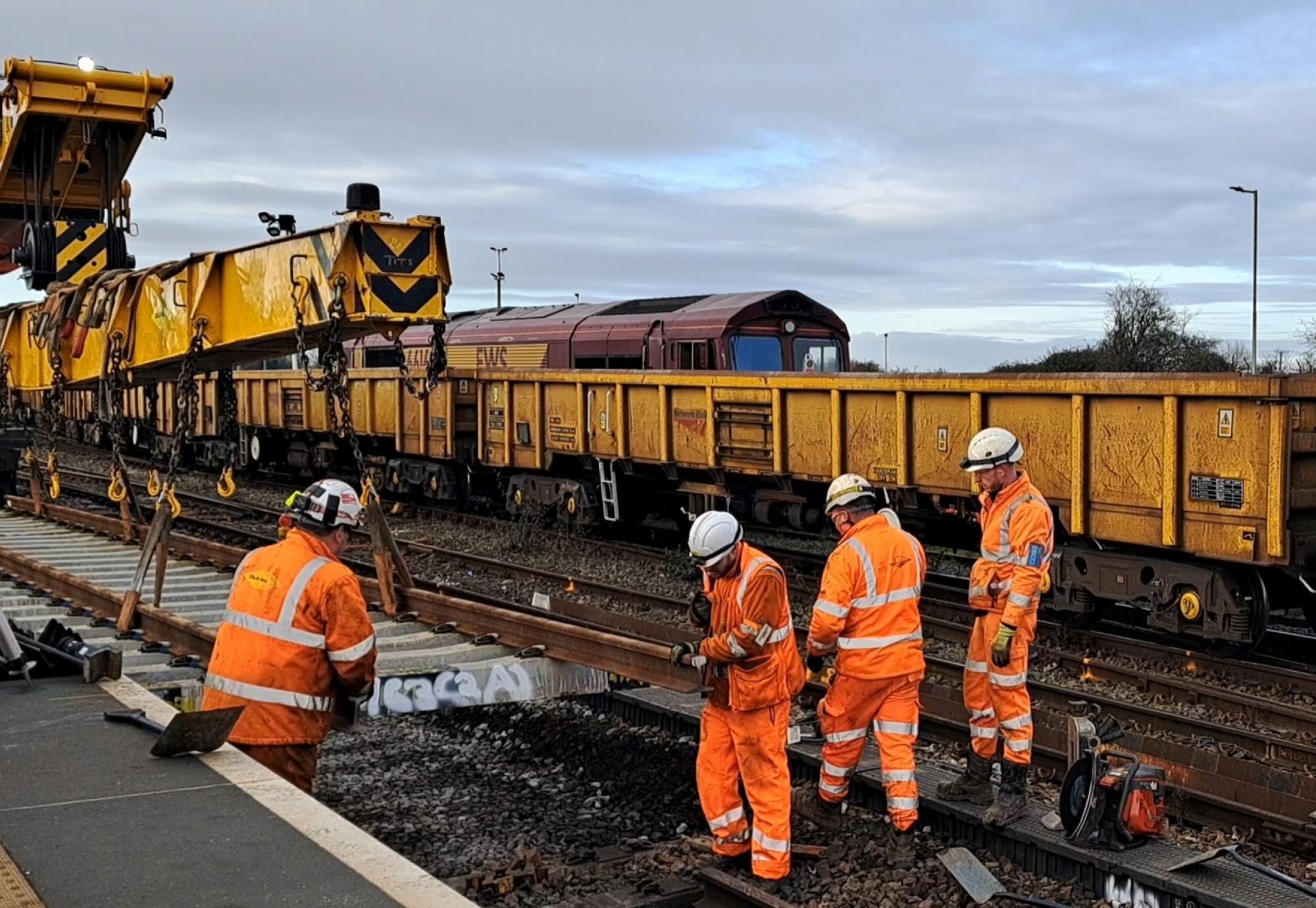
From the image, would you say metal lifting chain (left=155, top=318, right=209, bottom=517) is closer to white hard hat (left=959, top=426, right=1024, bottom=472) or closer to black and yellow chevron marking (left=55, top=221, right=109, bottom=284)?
black and yellow chevron marking (left=55, top=221, right=109, bottom=284)

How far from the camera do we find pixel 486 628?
7.14 meters

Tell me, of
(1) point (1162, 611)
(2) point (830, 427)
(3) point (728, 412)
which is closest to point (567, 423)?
(3) point (728, 412)

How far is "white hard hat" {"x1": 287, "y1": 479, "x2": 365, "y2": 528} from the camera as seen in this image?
15.6 feet

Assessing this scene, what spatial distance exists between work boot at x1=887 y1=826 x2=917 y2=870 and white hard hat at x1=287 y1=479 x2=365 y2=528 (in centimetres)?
281

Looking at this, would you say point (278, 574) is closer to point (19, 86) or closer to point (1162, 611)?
point (19, 86)

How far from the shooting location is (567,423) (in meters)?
15.2

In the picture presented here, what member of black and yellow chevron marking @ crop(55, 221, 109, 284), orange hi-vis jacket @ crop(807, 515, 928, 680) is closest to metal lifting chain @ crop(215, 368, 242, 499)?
black and yellow chevron marking @ crop(55, 221, 109, 284)

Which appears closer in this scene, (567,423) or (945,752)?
(945,752)

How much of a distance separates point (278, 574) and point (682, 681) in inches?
78.6

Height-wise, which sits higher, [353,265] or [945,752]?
[353,265]

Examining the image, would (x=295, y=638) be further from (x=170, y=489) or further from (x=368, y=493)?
(x=170, y=489)

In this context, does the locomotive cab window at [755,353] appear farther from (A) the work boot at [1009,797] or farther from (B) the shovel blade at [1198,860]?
(B) the shovel blade at [1198,860]


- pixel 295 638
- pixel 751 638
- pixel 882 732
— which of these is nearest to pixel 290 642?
pixel 295 638

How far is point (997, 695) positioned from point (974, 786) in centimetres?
45
